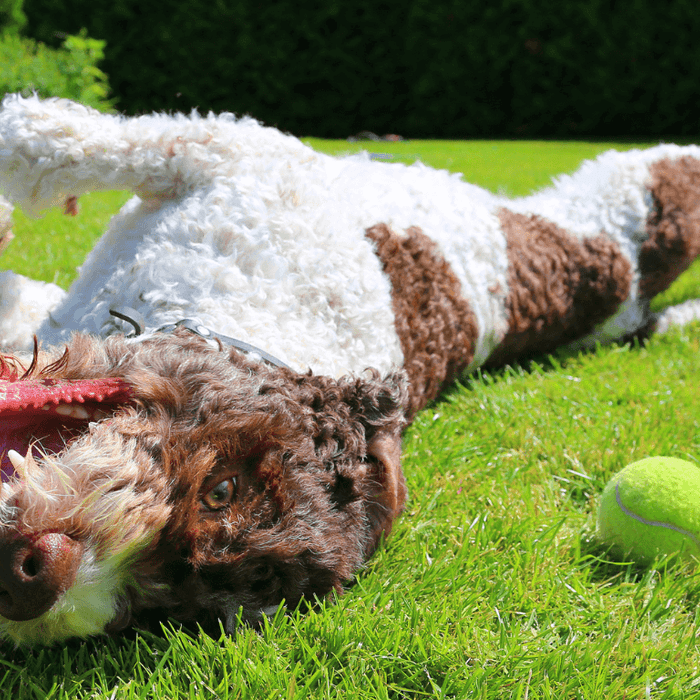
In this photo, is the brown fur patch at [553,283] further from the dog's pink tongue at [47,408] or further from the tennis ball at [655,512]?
the dog's pink tongue at [47,408]

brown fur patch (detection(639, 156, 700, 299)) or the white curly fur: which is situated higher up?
brown fur patch (detection(639, 156, 700, 299))

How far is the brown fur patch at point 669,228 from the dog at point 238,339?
0.02 metres

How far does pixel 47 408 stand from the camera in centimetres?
148

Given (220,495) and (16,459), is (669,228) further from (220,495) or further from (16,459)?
(16,459)

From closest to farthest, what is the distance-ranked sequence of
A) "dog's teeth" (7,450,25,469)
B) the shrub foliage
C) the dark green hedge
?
"dog's teeth" (7,450,25,469), the shrub foliage, the dark green hedge

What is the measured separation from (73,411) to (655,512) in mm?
1703

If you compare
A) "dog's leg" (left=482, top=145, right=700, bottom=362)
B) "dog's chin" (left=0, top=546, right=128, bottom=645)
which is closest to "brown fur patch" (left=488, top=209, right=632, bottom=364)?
"dog's leg" (left=482, top=145, right=700, bottom=362)

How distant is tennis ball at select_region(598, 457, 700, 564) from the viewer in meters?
2.05

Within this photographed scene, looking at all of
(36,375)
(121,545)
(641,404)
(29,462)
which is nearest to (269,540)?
(121,545)

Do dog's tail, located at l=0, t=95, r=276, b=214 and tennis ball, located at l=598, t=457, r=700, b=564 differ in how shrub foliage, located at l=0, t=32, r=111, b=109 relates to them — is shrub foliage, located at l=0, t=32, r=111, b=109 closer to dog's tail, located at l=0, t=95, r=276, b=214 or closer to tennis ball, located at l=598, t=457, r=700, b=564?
dog's tail, located at l=0, t=95, r=276, b=214

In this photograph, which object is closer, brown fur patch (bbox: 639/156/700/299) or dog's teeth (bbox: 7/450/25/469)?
dog's teeth (bbox: 7/450/25/469)

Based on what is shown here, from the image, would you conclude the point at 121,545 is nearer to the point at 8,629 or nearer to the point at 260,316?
the point at 8,629

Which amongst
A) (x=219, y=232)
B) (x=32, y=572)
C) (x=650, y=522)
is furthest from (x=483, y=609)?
(x=219, y=232)

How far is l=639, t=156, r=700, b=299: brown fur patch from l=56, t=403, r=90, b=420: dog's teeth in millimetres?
3031
